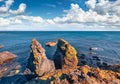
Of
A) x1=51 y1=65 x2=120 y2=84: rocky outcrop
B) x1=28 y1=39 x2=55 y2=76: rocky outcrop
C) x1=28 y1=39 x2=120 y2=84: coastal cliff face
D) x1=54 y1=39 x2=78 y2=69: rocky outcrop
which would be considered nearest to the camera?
x1=51 y1=65 x2=120 y2=84: rocky outcrop

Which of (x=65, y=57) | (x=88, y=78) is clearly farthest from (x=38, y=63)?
(x=88, y=78)

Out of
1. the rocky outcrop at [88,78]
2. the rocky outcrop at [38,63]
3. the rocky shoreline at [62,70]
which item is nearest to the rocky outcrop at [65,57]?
the rocky shoreline at [62,70]

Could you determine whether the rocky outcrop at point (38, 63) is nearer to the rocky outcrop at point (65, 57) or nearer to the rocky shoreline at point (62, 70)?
the rocky shoreline at point (62, 70)

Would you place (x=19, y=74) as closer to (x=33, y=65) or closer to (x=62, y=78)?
(x=33, y=65)

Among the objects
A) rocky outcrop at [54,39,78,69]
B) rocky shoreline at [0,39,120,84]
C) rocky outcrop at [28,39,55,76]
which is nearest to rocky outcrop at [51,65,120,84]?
rocky shoreline at [0,39,120,84]

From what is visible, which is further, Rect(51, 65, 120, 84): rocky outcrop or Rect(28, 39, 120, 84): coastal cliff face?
Rect(28, 39, 120, 84): coastal cliff face

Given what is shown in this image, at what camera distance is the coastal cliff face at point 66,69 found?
2478 cm

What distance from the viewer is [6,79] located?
158 feet

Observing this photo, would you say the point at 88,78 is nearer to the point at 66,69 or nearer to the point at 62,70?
the point at 62,70

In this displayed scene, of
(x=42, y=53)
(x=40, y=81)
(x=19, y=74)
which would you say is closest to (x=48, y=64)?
(x=42, y=53)

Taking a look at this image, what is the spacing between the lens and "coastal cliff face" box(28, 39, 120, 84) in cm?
2478

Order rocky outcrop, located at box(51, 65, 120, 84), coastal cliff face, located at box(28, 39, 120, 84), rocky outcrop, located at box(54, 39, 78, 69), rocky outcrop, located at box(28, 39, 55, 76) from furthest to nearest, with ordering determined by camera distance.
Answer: rocky outcrop, located at box(54, 39, 78, 69) < rocky outcrop, located at box(28, 39, 55, 76) < coastal cliff face, located at box(28, 39, 120, 84) < rocky outcrop, located at box(51, 65, 120, 84)

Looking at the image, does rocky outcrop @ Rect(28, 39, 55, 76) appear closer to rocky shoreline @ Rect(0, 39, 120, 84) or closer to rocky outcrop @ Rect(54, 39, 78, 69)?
rocky shoreline @ Rect(0, 39, 120, 84)

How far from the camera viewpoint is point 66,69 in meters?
35.2
